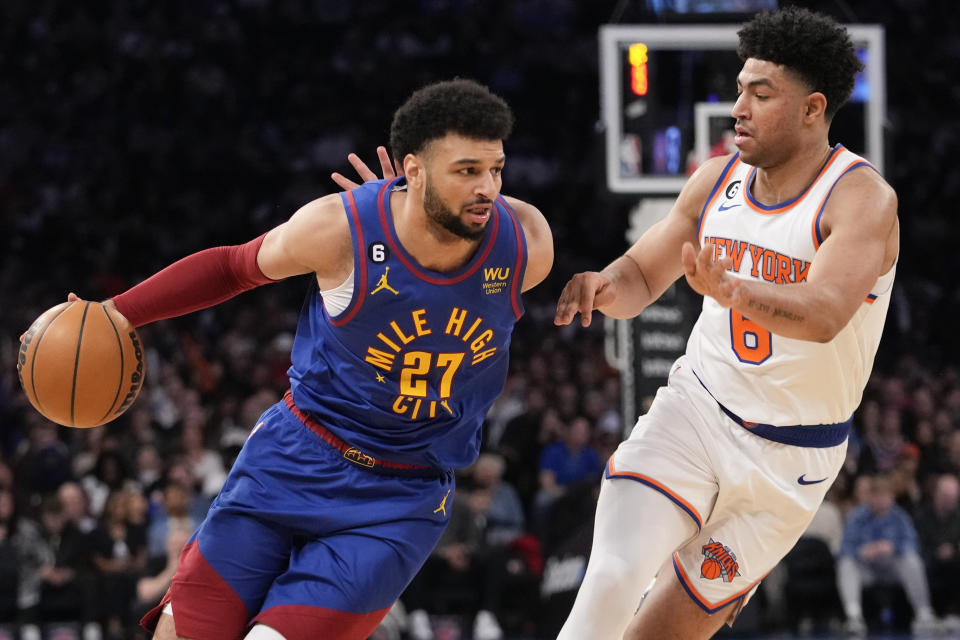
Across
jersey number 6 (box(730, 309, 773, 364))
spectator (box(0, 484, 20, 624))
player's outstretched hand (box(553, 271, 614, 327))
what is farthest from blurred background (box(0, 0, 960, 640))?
jersey number 6 (box(730, 309, 773, 364))

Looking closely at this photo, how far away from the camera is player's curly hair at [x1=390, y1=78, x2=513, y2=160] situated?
3799 mm

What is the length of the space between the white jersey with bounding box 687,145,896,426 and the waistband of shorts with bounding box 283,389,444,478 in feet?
3.08

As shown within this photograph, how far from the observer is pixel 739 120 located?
13.0 ft

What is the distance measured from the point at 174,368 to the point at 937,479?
711 centimetres

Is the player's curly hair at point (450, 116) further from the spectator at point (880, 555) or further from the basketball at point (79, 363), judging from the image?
the spectator at point (880, 555)

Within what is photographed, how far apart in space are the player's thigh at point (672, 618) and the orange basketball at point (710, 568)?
0.10 meters

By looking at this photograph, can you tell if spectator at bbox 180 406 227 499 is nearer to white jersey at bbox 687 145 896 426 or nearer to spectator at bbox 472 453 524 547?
spectator at bbox 472 453 524 547

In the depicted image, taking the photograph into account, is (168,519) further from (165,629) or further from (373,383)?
(373,383)

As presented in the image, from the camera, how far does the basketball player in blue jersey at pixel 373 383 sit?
12.6ft

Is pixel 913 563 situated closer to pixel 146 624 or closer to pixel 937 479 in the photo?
pixel 937 479

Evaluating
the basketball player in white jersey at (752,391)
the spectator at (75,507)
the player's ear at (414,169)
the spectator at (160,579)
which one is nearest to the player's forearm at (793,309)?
the basketball player in white jersey at (752,391)

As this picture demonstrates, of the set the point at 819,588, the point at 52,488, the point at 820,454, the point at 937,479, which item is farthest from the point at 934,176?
the point at 820,454

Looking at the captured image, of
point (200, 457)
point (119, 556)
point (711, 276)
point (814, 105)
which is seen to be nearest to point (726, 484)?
point (711, 276)

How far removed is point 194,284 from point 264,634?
112 cm
